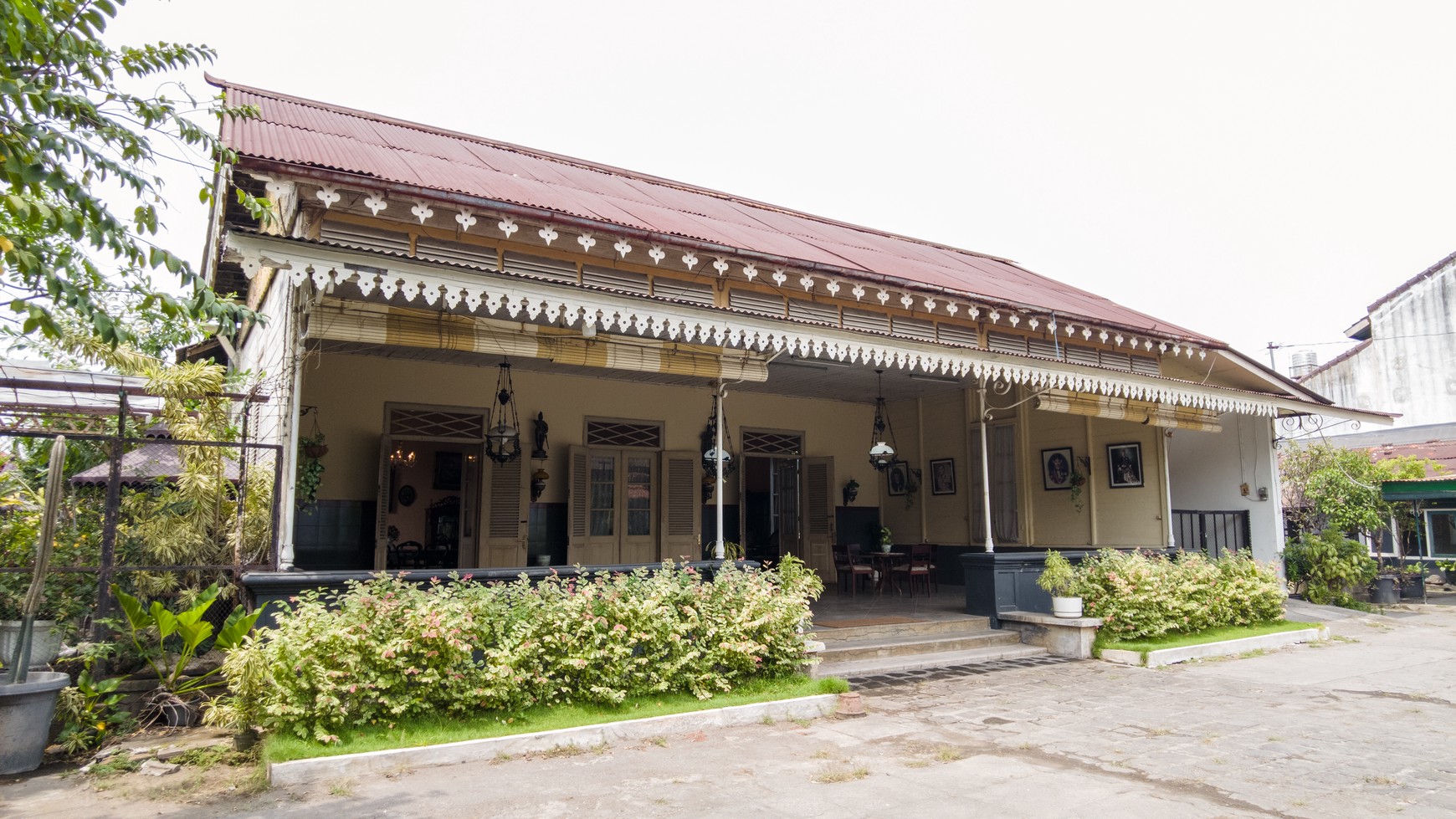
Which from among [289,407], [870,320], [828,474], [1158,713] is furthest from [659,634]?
[828,474]

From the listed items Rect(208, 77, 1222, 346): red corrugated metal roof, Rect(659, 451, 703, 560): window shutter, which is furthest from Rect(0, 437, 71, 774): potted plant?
Rect(659, 451, 703, 560): window shutter

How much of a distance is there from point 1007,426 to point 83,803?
1118 cm

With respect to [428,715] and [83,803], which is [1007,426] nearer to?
[428,715]

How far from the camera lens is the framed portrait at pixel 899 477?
13594 mm

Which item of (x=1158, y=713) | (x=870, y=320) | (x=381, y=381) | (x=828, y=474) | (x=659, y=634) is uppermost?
(x=870, y=320)

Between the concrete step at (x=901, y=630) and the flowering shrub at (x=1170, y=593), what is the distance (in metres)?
1.12

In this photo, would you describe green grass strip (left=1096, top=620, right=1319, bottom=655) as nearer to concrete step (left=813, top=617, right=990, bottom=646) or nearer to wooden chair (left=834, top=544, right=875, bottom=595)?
concrete step (left=813, top=617, right=990, bottom=646)

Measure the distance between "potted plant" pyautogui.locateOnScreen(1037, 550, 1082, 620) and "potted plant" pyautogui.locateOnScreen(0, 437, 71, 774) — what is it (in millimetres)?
8129

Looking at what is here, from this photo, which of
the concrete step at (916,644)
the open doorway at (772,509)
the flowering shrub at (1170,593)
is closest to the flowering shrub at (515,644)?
the concrete step at (916,644)

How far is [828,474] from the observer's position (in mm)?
12836

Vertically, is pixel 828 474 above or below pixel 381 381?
below

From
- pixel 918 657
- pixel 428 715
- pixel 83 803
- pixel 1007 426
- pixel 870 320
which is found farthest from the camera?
pixel 1007 426

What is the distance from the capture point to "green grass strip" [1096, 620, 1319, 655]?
845cm

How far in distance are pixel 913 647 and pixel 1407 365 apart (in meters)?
20.5
